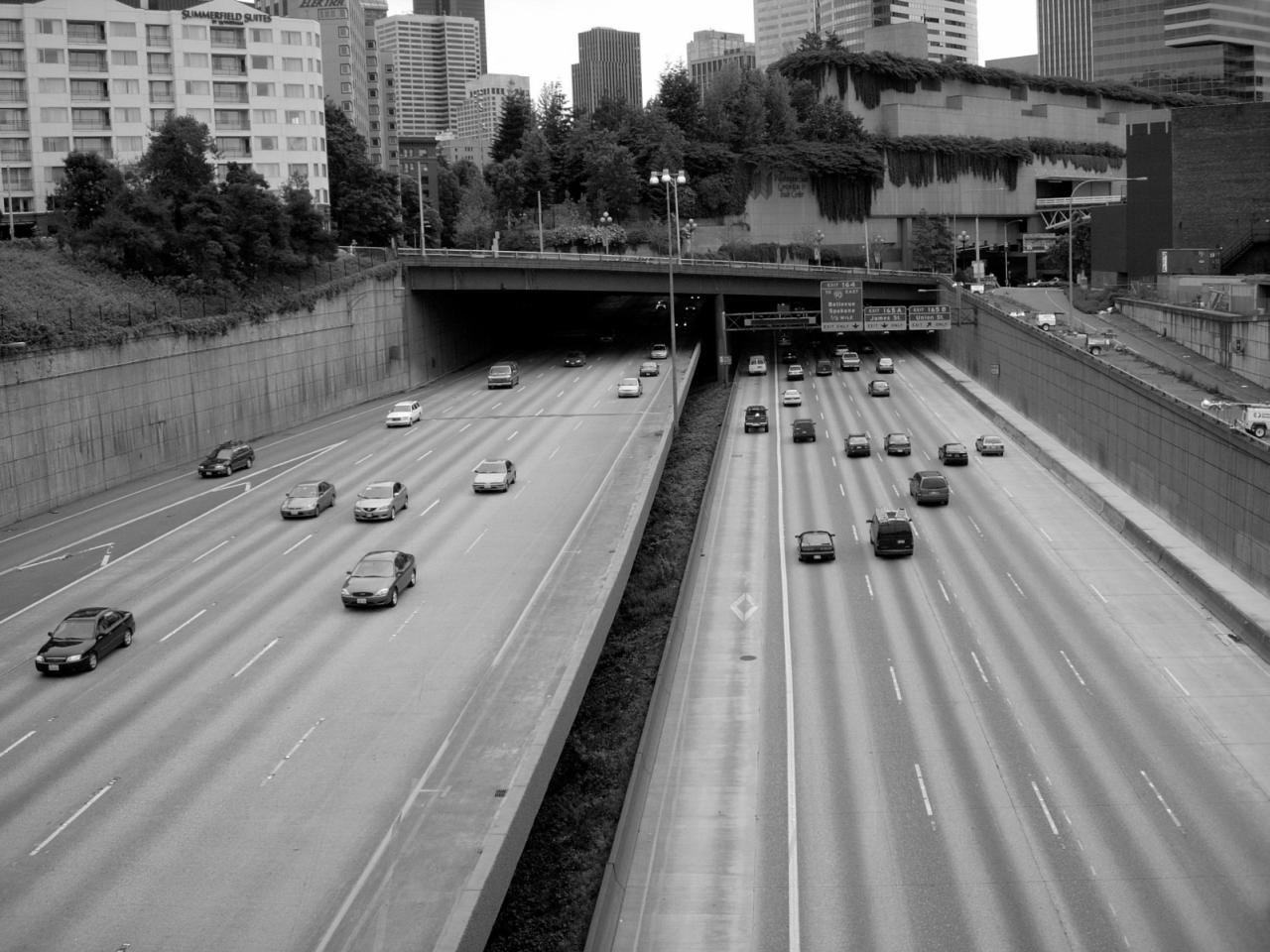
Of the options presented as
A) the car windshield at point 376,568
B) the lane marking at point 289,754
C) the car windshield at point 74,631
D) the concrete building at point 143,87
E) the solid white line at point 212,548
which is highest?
the concrete building at point 143,87

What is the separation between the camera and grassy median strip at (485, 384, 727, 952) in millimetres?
25406

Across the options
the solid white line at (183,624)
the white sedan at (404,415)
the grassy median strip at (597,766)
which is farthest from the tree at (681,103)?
the solid white line at (183,624)

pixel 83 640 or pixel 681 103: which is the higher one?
pixel 681 103

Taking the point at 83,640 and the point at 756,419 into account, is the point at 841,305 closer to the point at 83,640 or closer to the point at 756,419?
→ the point at 756,419

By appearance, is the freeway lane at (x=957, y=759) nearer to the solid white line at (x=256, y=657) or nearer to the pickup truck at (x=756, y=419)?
the solid white line at (x=256, y=657)

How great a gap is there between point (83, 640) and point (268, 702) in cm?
580

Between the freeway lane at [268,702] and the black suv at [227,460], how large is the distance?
562 millimetres

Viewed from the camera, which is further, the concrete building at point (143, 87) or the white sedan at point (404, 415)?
the concrete building at point (143, 87)

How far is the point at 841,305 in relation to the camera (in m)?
84.5

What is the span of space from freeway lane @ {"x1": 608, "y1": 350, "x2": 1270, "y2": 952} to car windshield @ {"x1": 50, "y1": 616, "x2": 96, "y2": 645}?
13889 millimetres

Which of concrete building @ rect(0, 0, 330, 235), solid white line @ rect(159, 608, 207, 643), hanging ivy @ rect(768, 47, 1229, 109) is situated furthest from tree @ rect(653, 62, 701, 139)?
solid white line @ rect(159, 608, 207, 643)

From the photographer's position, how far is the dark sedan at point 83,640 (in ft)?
112

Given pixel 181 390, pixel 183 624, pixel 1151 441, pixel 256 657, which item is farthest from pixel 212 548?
pixel 1151 441

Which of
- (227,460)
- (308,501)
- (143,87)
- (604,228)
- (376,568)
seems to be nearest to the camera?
(376,568)
